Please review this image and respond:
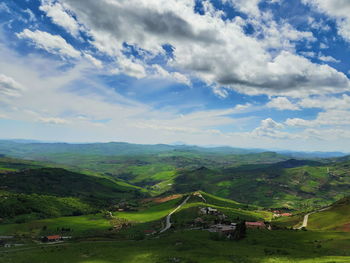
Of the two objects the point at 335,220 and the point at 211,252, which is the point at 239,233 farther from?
the point at 335,220

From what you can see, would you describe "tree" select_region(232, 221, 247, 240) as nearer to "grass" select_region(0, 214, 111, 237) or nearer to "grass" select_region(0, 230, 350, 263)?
"grass" select_region(0, 230, 350, 263)

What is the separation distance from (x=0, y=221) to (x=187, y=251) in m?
166

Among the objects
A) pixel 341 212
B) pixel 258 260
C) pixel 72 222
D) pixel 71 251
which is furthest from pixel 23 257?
pixel 341 212

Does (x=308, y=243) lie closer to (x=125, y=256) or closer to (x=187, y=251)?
(x=187, y=251)

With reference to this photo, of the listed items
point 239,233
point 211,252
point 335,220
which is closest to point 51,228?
point 239,233

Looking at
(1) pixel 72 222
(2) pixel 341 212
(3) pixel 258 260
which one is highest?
(3) pixel 258 260

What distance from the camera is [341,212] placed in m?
168

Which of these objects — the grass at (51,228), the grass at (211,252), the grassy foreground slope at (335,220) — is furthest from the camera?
the grass at (51,228)

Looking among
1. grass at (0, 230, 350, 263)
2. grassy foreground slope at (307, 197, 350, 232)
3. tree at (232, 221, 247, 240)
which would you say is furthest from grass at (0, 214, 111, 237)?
grassy foreground slope at (307, 197, 350, 232)

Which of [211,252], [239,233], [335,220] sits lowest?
[335,220]

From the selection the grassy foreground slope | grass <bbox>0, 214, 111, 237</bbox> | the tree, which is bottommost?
grass <bbox>0, 214, 111, 237</bbox>

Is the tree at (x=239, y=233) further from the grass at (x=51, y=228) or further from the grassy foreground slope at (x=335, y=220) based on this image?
the grass at (x=51, y=228)

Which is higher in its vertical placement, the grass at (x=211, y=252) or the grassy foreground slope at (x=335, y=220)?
the grass at (x=211, y=252)

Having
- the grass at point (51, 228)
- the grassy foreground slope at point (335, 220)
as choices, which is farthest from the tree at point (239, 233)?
the grass at point (51, 228)
